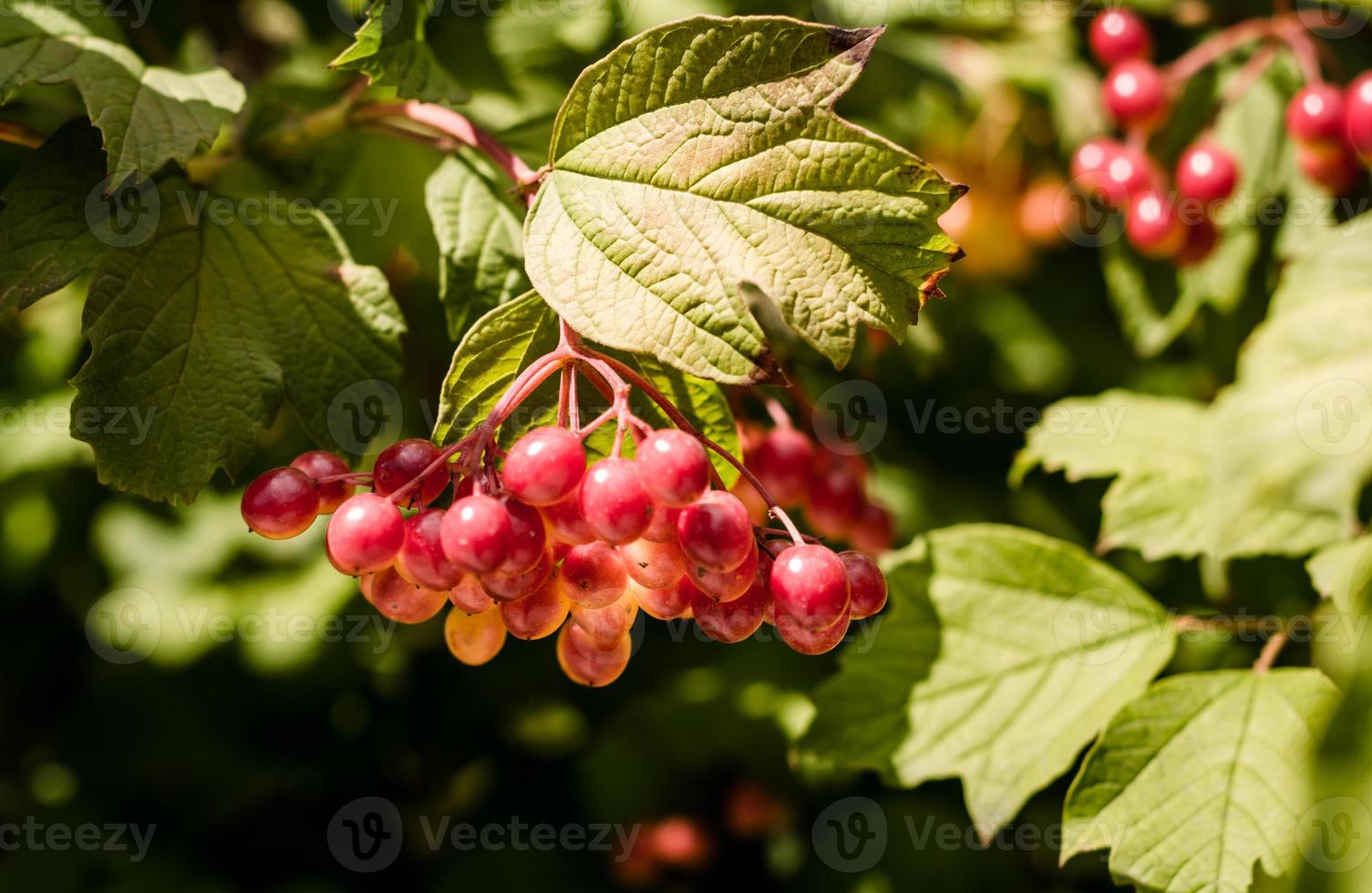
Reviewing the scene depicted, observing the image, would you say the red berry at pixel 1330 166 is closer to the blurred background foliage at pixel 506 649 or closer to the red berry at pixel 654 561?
the blurred background foliage at pixel 506 649

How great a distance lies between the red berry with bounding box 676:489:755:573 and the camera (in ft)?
2.76

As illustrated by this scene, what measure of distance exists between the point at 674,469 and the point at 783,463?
0.55 m

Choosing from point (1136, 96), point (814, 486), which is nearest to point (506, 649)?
point (814, 486)

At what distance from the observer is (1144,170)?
1622 millimetres

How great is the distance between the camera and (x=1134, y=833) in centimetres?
121

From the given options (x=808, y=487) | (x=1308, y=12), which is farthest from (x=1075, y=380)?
(x=808, y=487)

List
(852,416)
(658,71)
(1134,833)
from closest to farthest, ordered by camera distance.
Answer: (658,71), (1134,833), (852,416)

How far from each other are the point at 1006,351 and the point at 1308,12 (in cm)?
71

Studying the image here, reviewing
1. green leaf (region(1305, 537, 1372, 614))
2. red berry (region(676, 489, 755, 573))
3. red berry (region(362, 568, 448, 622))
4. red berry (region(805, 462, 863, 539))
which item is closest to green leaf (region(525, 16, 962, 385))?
red berry (region(676, 489, 755, 573))

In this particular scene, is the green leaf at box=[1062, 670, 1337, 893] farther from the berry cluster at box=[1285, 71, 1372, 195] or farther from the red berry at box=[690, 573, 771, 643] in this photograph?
the berry cluster at box=[1285, 71, 1372, 195]

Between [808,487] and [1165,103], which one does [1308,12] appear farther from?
[808,487]

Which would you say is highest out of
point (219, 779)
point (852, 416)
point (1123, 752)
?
point (1123, 752)

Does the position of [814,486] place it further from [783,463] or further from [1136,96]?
[1136,96]

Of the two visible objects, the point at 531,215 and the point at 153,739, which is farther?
the point at 153,739
